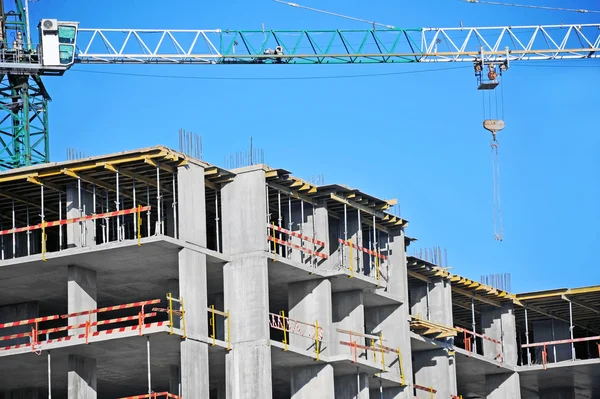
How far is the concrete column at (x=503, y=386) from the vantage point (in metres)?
89.1

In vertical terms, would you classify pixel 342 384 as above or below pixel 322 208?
below

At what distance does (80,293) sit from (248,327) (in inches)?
280

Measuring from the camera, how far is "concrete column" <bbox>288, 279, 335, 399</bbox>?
71125 millimetres

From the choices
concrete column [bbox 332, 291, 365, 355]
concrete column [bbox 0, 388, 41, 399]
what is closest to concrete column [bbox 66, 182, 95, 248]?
concrete column [bbox 0, 388, 41, 399]

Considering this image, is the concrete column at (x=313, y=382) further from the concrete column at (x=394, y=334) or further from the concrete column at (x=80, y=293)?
the concrete column at (x=80, y=293)

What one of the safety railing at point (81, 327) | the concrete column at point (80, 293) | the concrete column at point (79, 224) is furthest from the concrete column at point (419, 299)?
the concrete column at point (79, 224)

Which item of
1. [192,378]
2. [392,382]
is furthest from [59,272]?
[392,382]

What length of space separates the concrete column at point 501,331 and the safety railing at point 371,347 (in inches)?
550

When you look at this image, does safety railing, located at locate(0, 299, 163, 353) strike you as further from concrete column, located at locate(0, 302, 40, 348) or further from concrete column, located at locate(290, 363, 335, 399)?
concrete column, located at locate(290, 363, 335, 399)

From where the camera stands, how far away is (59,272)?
222 feet

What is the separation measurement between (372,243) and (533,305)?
16.5 metres

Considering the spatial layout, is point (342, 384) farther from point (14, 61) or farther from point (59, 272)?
point (14, 61)

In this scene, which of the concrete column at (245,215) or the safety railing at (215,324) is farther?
the concrete column at (245,215)

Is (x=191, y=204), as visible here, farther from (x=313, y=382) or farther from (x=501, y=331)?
(x=501, y=331)
